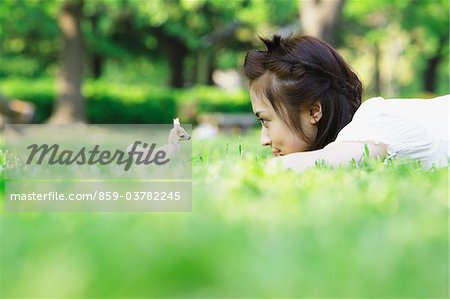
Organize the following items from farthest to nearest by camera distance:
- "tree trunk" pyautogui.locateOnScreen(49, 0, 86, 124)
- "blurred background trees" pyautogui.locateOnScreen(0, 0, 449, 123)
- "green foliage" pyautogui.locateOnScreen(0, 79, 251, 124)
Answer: "green foliage" pyautogui.locateOnScreen(0, 79, 251, 124) → "blurred background trees" pyautogui.locateOnScreen(0, 0, 449, 123) → "tree trunk" pyautogui.locateOnScreen(49, 0, 86, 124)

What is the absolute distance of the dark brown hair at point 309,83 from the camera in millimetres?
3955

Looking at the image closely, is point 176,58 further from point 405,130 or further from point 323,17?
point 405,130

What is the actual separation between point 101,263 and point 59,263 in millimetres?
102

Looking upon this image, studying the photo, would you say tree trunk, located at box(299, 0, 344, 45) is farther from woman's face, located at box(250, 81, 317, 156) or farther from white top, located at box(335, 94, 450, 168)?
white top, located at box(335, 94, 450, 168)

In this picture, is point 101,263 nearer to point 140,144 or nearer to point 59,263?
point 59,263

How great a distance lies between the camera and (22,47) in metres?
32.3

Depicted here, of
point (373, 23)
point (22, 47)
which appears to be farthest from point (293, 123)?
point (22, 47)

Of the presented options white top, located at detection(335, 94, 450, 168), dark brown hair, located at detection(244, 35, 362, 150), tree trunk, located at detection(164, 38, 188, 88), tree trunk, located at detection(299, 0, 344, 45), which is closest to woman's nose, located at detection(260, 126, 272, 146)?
dark brown hair, located at detection(244, 35, 362, 150)

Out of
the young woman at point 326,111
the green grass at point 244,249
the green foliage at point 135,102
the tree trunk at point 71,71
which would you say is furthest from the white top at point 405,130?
the green foliage at point 135,102

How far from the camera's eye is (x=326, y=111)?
3992 millimetres

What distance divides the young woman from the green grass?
1.24 meters

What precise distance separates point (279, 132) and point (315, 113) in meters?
0.22

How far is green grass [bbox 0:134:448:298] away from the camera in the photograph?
54.6 inches

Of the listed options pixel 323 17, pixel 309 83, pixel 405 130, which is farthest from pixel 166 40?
pixel 405 130
